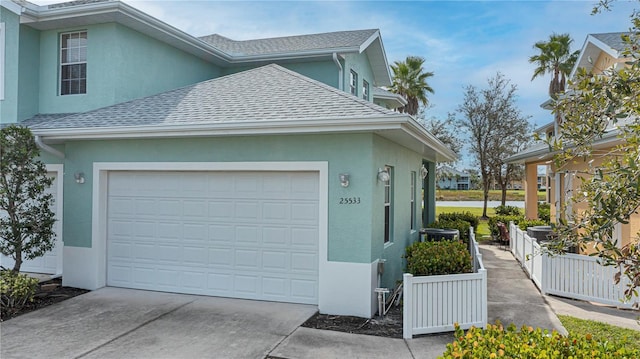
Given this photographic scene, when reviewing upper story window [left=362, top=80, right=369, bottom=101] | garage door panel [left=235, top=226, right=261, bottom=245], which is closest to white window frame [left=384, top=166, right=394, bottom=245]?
garage door panel [left=235, top=226, right=261, bottom=245]

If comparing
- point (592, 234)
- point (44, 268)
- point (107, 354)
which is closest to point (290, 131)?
point (107, 354)

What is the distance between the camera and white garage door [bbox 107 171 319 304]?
8.35m

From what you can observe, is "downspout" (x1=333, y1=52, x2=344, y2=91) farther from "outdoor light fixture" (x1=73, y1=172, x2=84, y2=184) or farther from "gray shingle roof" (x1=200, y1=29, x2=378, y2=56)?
"outdoor light fixture" (x1=73, y1=172, x2=84, y2=184)

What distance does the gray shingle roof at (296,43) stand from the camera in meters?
14.5

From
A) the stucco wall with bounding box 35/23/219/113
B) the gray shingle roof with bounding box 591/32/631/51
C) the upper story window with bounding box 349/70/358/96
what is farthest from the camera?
the upper story window with bounding box 349/70/358/96

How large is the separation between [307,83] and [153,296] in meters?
5.60

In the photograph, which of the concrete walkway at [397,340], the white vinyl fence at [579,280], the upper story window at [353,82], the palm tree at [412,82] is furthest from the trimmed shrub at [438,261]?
the palm tree at [412,82]

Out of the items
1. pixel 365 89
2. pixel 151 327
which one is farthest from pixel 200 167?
pixel 365 89

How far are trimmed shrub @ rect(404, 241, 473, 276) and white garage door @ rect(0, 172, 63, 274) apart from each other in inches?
329

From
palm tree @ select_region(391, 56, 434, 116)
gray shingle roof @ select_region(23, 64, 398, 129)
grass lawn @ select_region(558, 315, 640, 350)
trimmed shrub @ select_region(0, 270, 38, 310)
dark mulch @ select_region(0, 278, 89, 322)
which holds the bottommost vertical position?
grass lawn @ select_region(558, 315, 640, 350)

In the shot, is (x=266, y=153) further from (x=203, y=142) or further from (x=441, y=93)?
(x=441, y=93)

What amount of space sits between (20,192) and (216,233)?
13.1 ft

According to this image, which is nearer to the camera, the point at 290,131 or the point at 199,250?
the point at 290,131

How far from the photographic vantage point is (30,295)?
8258 mm
